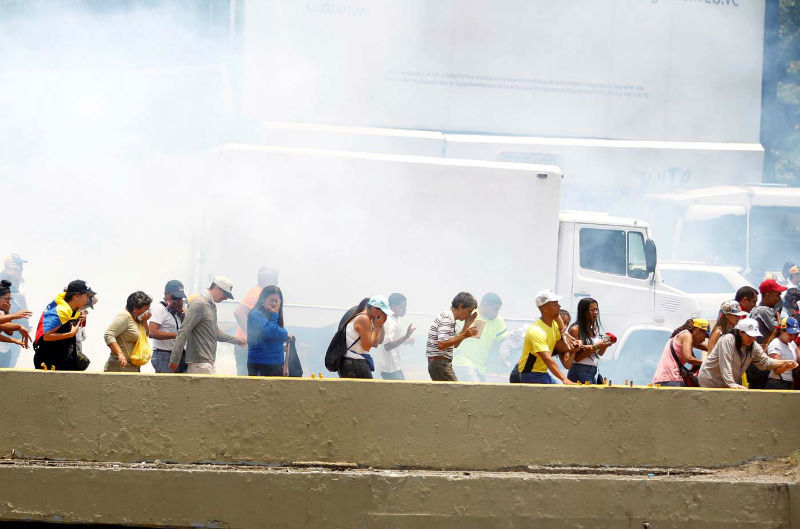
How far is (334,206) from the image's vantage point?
1067 centimetres

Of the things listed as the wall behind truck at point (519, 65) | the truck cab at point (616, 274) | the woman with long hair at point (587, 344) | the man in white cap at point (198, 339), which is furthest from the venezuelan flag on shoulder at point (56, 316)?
the wall behind truck at point (519, 65)

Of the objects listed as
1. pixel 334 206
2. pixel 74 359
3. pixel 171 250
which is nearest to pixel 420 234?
pixel 334 206

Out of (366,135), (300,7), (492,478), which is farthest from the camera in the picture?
(300,7)

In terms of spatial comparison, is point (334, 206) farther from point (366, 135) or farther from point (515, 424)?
point (515, 424)

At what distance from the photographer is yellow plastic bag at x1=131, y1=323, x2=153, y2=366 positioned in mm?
6402

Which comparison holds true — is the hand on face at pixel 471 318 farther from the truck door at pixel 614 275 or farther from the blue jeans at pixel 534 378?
the truck door at pixel 614 275

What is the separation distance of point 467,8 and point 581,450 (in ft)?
37.7

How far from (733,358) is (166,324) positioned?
13.9 ft

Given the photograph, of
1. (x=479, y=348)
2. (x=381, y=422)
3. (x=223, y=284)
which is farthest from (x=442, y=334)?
(x=479, y=348)

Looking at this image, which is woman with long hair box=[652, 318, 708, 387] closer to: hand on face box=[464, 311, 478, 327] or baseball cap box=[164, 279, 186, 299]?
hand on face box=[464, 311, 478, 327]

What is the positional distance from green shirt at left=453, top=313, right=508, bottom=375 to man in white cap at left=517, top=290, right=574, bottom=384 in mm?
2921

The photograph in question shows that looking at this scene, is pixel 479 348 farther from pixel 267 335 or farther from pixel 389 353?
pixel 267 335

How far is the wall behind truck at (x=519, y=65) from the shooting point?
49.3ft

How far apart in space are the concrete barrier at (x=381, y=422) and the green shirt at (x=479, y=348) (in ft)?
13.0
